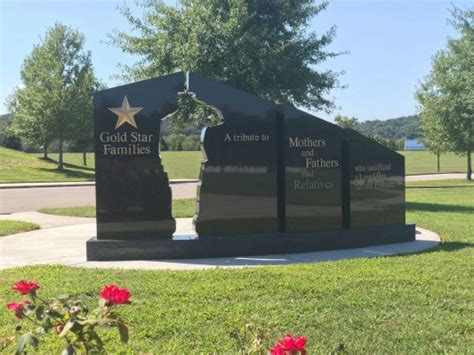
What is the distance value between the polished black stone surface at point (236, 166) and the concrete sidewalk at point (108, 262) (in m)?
0.65

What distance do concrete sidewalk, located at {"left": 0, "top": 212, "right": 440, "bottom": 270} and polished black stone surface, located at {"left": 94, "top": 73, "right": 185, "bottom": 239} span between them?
0.62 meters

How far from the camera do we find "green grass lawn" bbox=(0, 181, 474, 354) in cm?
413

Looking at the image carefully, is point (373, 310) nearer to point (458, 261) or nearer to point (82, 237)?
point (458, 261)

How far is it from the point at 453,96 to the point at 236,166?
2060 centimetres

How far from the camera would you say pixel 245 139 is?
8352mm

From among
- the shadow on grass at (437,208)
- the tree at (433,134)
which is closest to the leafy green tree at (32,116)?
the tree at (433,134)

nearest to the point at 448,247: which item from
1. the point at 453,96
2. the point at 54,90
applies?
the point at 453,96

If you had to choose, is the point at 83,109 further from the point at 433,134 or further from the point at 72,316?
the point at 72,316

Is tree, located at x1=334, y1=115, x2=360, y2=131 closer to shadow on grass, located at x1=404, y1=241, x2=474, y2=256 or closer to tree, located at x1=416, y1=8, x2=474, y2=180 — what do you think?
tree, located at x1=416, y1=8, x2=474, y2=180

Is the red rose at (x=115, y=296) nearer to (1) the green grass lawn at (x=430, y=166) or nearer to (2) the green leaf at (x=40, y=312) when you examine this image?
(2) the green leaf at (x=40, y=312)

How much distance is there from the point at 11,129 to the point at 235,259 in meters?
34.5

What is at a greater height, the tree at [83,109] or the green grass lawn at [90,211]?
the tree at [83,109]

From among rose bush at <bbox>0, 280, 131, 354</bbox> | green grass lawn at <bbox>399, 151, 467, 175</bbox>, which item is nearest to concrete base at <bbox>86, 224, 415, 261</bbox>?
rose bush at <bbox>0, 280, 131, 354</bbox>

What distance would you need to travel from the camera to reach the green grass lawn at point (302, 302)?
4129mm
